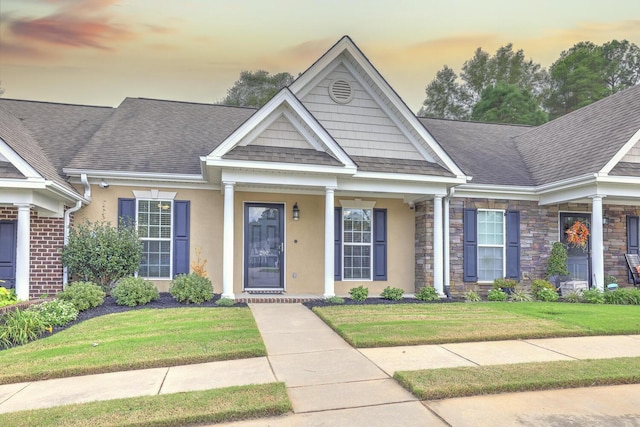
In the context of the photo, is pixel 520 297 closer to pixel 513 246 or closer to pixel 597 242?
pixel 513 246

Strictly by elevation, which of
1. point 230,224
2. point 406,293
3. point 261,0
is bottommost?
point 406,293

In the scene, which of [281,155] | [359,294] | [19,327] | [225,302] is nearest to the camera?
[19,327]

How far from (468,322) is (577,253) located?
6.80m

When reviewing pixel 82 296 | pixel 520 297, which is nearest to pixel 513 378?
pixel 520 297

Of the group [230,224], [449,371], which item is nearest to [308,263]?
[230,224]

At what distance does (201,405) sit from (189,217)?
7043 mm

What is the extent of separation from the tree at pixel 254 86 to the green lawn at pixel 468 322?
88.2ft

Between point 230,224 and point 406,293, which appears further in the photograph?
point 406,293

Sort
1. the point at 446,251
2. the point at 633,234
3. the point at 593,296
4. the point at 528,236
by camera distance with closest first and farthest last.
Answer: the point at 593,296, the point at 446,251, the point at 528,236, the point at 633,234

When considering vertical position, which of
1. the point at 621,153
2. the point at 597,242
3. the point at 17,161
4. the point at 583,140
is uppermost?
the point at 583,140

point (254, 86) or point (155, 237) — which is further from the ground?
point (254, 86)

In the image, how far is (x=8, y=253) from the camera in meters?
8.98

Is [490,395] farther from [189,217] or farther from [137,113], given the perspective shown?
[137,113]

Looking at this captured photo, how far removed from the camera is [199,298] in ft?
28.5
